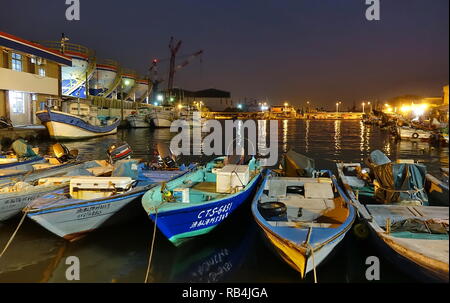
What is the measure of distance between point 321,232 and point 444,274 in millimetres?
2443

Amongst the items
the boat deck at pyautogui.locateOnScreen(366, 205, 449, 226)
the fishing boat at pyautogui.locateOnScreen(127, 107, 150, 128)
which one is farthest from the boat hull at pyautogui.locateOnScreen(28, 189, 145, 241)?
the fishing boat at pyautogui.locateOnScreen(127, 107, 150, 128)

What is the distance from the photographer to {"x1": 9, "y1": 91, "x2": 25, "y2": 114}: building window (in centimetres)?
3519

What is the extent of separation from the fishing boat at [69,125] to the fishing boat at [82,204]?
27613mm

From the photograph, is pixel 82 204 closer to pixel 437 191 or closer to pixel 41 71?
pixel 437 191

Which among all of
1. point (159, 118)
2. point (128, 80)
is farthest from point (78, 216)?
point (128, 80)

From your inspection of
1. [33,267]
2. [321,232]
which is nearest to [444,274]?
[321,232]

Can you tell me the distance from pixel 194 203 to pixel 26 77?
3452 cm

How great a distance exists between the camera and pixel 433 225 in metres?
8.42

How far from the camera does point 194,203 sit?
29.6 feet

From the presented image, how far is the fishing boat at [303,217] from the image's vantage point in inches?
285

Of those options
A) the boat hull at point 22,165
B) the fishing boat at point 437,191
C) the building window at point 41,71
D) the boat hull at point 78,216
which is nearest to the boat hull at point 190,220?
the boat hull at point 78,216
